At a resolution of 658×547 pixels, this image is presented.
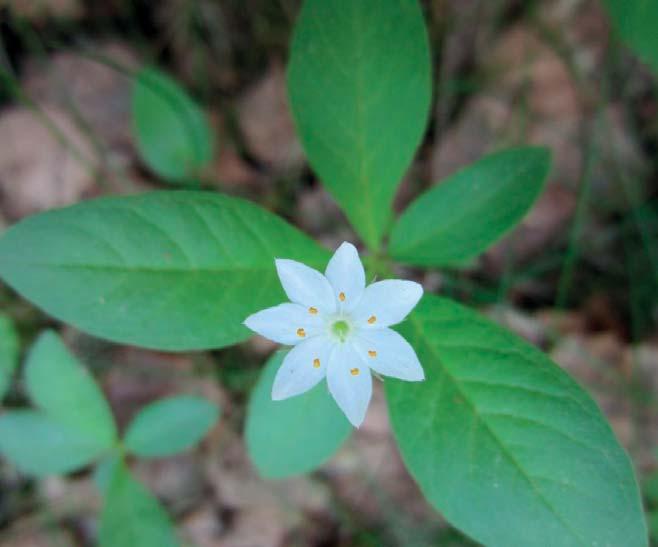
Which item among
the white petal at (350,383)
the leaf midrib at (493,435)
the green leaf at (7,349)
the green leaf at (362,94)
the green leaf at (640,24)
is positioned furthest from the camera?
the green leaf at (7,349)

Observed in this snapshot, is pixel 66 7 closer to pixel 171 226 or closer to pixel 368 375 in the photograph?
pixel 171 226

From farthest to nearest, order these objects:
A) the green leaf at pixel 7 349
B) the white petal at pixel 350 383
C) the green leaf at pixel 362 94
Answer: the green leaf at pixel 7 349 < the green leaf at pixel 362 94 < the white petal at pixel 350 383

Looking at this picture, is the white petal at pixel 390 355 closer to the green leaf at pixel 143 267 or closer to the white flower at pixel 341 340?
the white flower at pixel 341 340

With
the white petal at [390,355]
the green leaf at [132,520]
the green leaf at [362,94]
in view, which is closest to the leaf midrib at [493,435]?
the white petal at [390,355]

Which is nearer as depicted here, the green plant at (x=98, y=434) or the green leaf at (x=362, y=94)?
the green leaf at (x=362, y=94)

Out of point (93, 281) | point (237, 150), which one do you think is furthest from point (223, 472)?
point (93, 281)

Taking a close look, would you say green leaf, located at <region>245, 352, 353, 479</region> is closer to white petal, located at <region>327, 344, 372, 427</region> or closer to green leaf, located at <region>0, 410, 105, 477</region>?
white petal, located at <region>327, 344, 372, 427</region>

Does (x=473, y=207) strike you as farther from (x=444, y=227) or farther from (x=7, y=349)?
(x=7, y=349)
